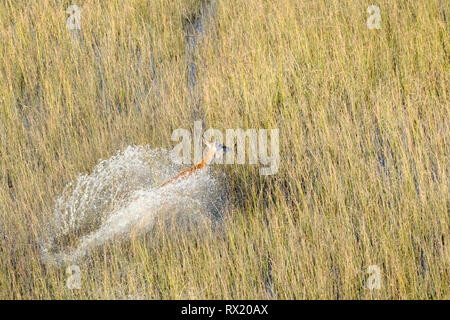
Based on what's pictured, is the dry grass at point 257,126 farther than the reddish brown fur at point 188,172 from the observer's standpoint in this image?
No

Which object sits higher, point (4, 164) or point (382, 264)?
point (4, 164)

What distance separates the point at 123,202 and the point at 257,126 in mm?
1123

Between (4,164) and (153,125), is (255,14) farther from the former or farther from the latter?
(4,164)

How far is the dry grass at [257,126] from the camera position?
2645 mm

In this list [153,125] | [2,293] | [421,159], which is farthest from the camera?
[153,125]

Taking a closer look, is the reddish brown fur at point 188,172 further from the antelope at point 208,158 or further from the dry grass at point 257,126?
the dry grass at point 257,126

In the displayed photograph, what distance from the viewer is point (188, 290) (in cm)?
254

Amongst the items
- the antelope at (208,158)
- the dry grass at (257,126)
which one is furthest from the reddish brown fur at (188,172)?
the dry grass at (257,126)

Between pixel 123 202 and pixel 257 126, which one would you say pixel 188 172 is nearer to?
pixel 123 202

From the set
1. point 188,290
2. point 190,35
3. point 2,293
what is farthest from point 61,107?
point 188,290

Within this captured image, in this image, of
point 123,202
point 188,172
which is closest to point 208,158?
point 188,172

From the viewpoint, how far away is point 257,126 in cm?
381

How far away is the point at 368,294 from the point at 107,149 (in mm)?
2224

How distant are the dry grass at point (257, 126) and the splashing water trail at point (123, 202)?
0.11 metres
